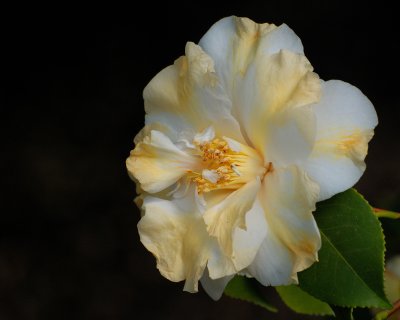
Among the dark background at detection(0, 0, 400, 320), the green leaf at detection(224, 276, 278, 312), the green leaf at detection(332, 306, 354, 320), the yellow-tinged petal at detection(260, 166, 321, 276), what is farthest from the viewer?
the dark background at detection(0, 0, 400, 320)

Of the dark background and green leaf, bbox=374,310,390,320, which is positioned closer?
green leaf, bbox=374,310,390,320

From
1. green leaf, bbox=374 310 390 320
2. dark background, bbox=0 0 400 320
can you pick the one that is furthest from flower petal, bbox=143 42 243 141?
dark background, bbox=0 0 400 320

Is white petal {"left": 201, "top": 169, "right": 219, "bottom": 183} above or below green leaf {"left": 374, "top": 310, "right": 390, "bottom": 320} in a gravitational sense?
above

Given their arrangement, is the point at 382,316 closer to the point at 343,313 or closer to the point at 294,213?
the point at 343,313

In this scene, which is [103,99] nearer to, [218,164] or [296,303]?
[296,303]

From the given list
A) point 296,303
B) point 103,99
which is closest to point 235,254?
point 296,303

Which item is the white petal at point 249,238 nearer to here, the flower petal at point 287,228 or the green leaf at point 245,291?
the flower petal at point 287,228

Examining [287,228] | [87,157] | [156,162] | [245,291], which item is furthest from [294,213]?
[87,157]

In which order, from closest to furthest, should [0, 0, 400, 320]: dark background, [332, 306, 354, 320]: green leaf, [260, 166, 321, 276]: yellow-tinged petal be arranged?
[260, 166, 321, 276]: yellow-tinged petal → [332, 306, 354, 320]: green leaf → [0, 0, 400, 320]: dark background

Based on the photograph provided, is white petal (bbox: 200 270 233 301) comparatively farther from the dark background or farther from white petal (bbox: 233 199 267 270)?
the dark background
